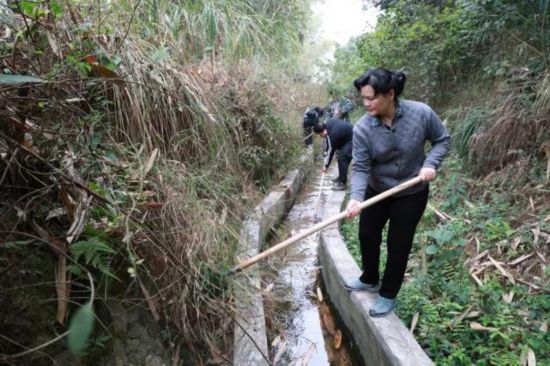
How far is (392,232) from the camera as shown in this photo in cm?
286

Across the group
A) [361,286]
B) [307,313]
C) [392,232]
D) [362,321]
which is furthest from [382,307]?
[307,313]

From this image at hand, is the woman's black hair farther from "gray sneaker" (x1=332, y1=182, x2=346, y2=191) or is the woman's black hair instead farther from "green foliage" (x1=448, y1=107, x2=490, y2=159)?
"gray sneaker" (x1=332, y1=182, x2=346, y2=191)

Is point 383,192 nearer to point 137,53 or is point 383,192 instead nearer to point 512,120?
point 137,53

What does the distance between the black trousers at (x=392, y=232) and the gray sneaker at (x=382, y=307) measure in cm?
4

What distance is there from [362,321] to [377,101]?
169 cm

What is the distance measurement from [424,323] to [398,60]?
21.0ft

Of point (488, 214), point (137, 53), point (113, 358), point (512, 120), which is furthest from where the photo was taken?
point (512, 120)

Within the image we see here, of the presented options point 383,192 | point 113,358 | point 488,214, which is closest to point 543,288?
point 488,214

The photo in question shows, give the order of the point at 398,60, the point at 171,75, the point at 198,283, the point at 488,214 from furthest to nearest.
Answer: the point at 398,60 → the point at 488,214 → the point at 171,75 → the point at 198,283

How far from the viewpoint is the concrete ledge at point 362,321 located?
2555 millimetres

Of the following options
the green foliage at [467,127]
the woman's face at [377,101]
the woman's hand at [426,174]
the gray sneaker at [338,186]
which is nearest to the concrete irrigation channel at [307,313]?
the woman's hand at [426,174]

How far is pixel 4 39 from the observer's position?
2391 millimetres

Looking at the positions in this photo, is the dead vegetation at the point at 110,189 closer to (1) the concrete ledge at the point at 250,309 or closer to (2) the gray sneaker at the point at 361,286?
(1) the concrete ledge at the point at 250,309

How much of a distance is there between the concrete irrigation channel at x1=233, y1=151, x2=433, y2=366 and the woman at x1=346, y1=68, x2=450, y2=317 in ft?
1.02
